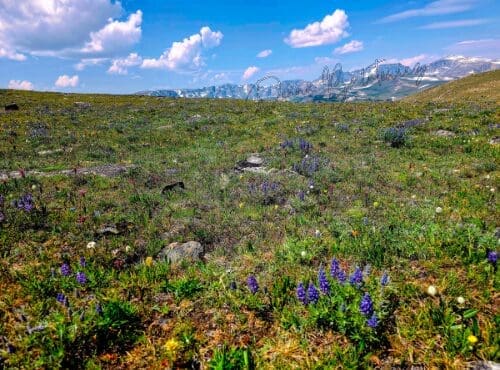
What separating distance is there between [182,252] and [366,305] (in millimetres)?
3802

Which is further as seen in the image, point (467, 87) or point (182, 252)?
point (467, 87)

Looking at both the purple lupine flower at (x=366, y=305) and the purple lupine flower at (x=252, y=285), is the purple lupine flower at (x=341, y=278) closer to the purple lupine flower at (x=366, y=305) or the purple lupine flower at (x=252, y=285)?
the purple lupine flower at (x=366, y=305)

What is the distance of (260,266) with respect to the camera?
5.92 metres

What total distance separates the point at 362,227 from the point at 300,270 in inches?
84.5

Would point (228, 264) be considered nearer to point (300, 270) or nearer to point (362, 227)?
point (300, 270)

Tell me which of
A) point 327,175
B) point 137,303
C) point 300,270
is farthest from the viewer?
point 327,175

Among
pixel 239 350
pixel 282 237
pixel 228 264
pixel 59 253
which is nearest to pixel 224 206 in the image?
pixel 282 237

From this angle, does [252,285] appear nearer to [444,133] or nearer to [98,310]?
[98,310]

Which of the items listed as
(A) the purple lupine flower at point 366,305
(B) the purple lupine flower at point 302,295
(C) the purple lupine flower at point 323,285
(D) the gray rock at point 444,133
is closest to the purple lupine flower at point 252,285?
(B) the purple lupine flower at point 302,295

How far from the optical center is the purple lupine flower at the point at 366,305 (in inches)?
156

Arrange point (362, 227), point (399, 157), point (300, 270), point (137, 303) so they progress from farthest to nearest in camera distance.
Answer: point (399, 157) → point (362, 227) → point (300, 270) → point (137, 303)

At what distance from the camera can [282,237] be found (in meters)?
7.33

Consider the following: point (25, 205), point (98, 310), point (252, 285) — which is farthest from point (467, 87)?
point (98, 310)

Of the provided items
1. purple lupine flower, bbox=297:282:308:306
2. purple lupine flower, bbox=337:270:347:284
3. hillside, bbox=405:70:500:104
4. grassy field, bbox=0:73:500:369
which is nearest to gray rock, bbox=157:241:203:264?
grassy field, bbox=0:73:500:369
